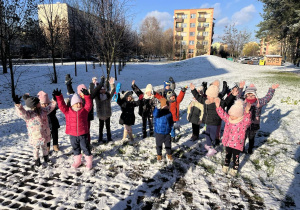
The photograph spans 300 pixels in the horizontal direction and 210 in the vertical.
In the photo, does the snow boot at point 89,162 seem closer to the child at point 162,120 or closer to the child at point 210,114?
the child at point 162,120

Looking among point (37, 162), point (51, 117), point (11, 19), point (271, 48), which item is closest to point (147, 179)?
point (37, 162)

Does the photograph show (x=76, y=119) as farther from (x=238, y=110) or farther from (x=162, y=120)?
(x=238, y=110)

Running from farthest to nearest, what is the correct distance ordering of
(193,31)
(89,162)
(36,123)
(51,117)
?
(193,31), (51,117), (89,162), (36,123)

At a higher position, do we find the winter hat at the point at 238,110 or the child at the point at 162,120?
the winter hat at the point at 238,110

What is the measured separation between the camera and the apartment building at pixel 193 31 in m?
56.3

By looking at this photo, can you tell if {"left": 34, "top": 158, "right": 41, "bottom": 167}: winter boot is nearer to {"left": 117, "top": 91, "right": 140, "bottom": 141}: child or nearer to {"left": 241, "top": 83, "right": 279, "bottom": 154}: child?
{"left": 117, "top": 91, "right": 140, "bottom": 141}: child

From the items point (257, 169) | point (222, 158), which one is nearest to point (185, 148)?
point (222, 158)

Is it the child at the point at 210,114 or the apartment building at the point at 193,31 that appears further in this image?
the apartment building at the point at 193,31

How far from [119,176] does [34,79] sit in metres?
15.8

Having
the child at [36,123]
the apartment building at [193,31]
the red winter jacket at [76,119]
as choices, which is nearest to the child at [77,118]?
the red winter jacket at [76,119]

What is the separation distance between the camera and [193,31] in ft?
191

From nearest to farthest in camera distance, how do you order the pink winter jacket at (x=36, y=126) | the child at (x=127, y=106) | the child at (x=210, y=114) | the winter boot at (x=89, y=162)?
1. the pink winter jacket at (x=36, y=126)
2. the winter boot at (x=89, y=162)
3. the child at (x=210, y=114)
4. the child at (x=127, y=106)

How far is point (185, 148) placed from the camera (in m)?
4.71

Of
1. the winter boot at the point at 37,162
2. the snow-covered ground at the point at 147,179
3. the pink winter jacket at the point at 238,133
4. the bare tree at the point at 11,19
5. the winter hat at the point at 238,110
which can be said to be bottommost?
the snow-covered ground at the point at 147,179
